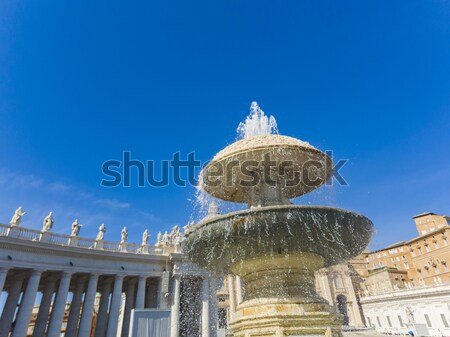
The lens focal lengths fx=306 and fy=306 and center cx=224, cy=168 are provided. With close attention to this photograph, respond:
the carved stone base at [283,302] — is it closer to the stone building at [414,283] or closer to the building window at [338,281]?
the stone building at [414,283]

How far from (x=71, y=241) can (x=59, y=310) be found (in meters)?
5.97

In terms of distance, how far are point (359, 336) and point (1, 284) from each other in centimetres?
3135

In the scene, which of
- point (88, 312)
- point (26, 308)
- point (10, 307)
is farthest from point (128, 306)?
point (26, 308)

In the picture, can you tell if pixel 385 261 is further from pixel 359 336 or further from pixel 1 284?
pixel 1 284

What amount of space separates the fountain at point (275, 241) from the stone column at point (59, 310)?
24.8 m

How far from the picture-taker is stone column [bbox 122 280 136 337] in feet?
110

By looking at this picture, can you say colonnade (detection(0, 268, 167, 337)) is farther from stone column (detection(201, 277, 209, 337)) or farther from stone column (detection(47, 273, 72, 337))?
stone column (detection(201, 277, 209, 337))

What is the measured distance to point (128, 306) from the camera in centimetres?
3544

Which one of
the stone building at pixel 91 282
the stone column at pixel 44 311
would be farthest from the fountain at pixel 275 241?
the stone column at pixel 44 311

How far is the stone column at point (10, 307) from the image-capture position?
2600 centimetres

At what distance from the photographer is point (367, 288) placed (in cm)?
6788

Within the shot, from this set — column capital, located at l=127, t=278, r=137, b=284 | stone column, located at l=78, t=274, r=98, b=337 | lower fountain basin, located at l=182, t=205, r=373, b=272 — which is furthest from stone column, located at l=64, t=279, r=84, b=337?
lower fountain basin, located at l=182, t=205, r=373, b=272

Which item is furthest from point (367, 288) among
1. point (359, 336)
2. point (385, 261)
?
point (359, 336)

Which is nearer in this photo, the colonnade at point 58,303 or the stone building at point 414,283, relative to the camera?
the colonnade at point 58,303
